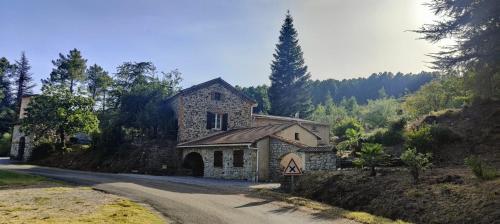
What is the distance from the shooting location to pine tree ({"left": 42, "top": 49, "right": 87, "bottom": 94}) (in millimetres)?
61406

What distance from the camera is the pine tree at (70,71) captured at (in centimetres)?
6141

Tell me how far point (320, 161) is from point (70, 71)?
52134mm

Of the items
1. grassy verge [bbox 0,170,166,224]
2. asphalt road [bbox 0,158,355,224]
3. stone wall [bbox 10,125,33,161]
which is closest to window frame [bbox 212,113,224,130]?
asphalt road [bbox 0,158,355,224]

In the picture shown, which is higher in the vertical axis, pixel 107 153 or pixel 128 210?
pixel 107 153

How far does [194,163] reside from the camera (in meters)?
32.3

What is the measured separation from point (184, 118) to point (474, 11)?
25.3 m

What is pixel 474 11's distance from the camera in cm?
1277

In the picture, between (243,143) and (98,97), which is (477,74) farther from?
(98,97)

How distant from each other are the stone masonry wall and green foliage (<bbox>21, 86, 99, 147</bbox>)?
44.1 feet

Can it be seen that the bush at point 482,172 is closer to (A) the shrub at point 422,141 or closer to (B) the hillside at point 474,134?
(B) the hillside at point 474,134

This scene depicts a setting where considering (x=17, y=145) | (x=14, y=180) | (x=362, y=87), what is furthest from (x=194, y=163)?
(x=362, y=87)

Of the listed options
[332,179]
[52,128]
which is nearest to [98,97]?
[52,128]

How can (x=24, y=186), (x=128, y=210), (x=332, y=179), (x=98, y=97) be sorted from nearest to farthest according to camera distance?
(x=128, y=210)
(x=332, y=179)
(x=24, y=186)
(x=98, y=97)

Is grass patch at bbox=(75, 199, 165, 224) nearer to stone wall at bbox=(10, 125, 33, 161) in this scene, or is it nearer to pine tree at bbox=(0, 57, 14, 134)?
stone wall at bbox=(10, 125, 33, 161)
